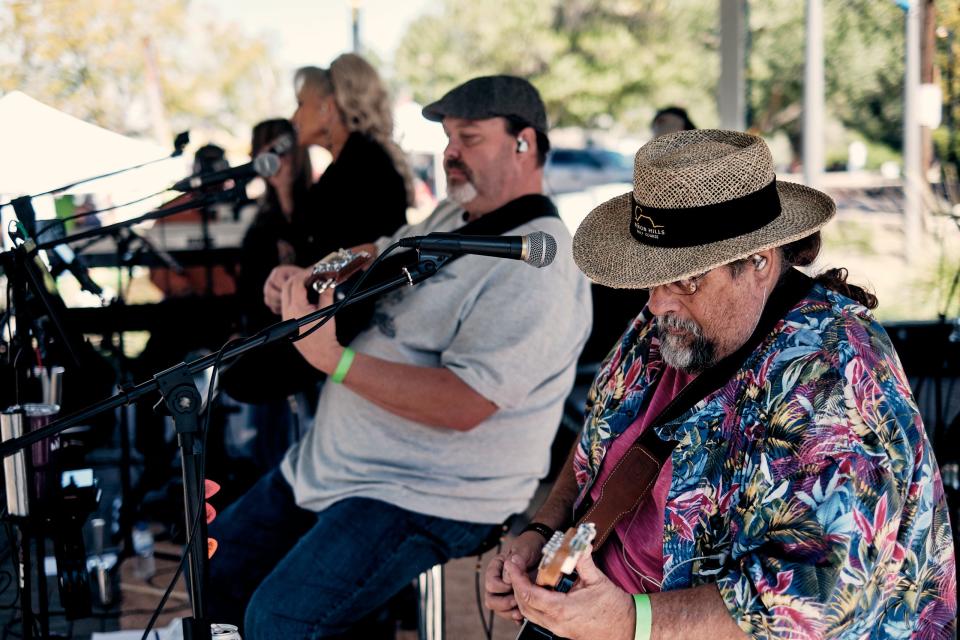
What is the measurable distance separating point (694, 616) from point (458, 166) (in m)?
1.42

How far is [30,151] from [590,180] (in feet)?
41.0

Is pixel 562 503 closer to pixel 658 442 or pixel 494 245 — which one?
pixel 658 442

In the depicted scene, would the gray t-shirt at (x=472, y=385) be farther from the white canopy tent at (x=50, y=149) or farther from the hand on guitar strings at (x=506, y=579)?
the white canopy tent at (x=50, y=149)

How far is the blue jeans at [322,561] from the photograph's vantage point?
7.16 ft

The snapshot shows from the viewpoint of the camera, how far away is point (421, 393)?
2.29m

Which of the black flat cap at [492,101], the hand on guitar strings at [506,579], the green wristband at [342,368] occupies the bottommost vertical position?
the hand on guitar strings at [506,579]

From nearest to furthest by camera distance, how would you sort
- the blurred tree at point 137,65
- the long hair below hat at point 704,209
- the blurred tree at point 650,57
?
1. the long hair below hat at point 704,209
2. the blurred tree at point 650,57
3. the blurred tree at point 137,65

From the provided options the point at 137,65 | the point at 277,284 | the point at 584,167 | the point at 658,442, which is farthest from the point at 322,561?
the point at 584,167

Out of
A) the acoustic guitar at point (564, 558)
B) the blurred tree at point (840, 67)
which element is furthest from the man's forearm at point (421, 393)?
the blurred tree at point (840, 67)

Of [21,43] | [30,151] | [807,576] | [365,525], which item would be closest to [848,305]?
[807,576]

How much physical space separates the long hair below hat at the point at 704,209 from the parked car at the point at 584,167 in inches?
500

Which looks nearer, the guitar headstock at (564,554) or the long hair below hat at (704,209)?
the guitar headstock at (564,554)

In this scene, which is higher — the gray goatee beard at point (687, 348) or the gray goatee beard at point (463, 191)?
the gray goatee beard at point (463, 191)

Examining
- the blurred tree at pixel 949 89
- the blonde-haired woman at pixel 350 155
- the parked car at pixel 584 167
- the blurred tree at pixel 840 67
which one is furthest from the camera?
the parked car at pixel 584 167
